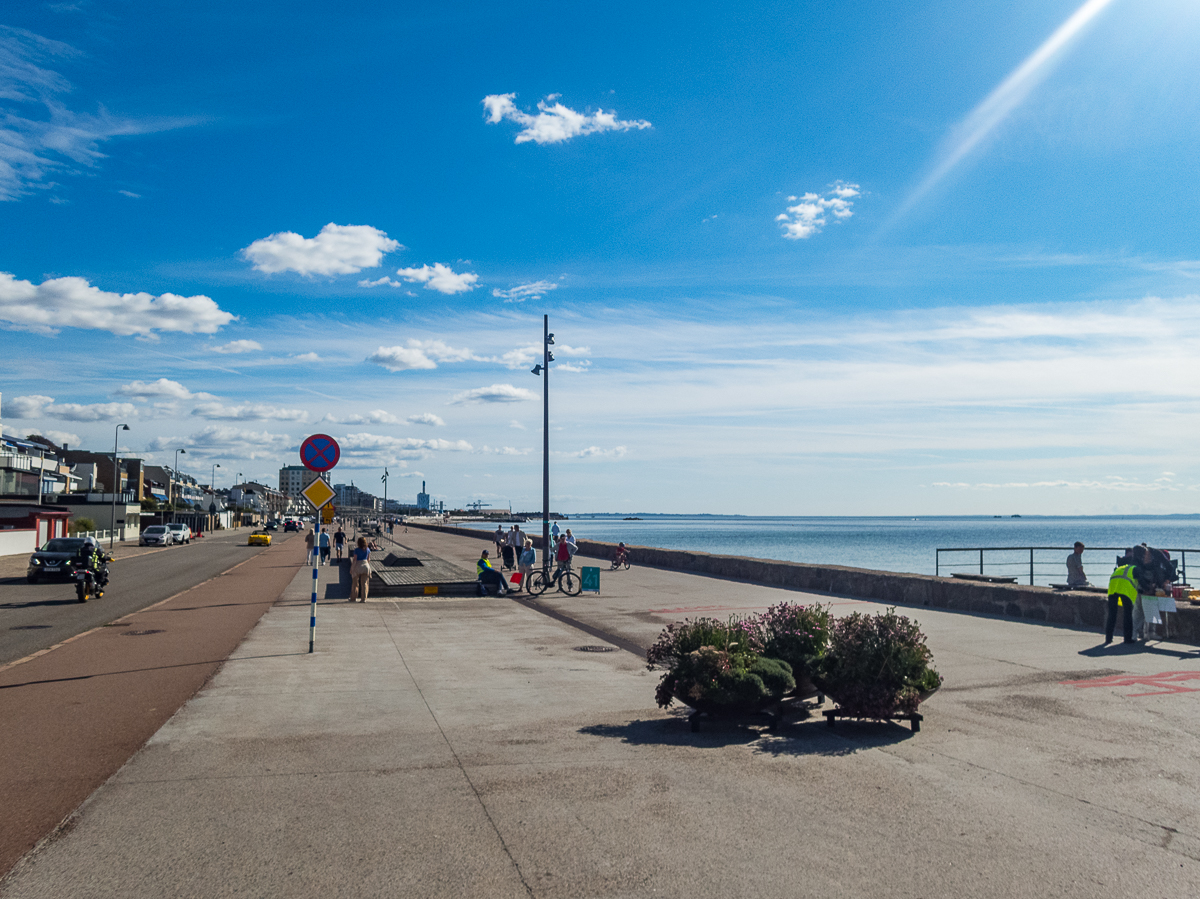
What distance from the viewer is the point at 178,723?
27.2 ft

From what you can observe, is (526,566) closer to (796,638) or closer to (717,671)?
(796,638)

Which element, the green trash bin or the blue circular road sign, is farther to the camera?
the green trash bin

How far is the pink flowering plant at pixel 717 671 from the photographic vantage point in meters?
7.82

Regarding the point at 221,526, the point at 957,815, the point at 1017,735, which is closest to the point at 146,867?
the point at 957,815

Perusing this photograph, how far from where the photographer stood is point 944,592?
18406mm

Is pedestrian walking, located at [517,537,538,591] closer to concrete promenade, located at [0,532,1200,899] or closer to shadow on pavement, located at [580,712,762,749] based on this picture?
concrete promenade, located at [0,532,1200,899]

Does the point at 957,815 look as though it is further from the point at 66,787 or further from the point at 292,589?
the point at 292,589

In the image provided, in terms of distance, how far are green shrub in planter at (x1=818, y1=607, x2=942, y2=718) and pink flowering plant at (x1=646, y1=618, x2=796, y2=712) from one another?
46 centimetres

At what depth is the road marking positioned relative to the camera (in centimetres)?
962

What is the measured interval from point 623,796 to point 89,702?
6707 millimetres

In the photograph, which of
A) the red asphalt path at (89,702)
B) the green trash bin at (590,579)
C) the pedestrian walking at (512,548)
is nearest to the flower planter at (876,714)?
the red asphalt path at (89,702)

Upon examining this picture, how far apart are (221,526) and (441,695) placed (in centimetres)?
13080

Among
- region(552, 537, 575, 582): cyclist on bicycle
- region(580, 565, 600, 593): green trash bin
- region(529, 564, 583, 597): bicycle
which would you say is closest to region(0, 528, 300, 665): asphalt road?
region(529, 564, 583, 597): bicycle

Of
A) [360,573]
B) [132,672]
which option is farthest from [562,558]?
[132,672]
